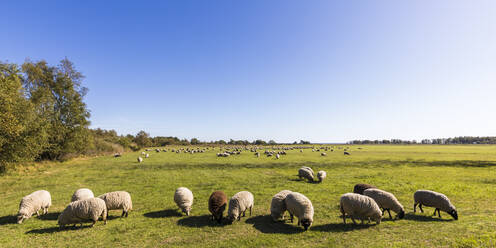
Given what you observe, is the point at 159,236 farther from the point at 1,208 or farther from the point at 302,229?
the point at 1,208

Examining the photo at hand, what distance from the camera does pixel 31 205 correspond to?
9.86 m

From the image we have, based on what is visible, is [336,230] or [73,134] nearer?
[336,230]

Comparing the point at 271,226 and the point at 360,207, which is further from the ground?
the point at 360,207

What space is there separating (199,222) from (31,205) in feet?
30.3

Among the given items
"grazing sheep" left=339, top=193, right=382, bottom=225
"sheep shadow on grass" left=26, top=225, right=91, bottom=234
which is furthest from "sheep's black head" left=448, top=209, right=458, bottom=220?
"sheep shadow on grass" left=26, top=225, right=91, bottom=234

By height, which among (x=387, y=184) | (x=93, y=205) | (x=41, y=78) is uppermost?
(x=41, y=78)

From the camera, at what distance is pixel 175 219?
1008cm

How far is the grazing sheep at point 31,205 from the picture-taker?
9.52 meters

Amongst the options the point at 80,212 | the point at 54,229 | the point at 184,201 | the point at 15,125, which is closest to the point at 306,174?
the point at 184,201

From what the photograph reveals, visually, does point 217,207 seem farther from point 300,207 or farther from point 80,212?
point 80,212

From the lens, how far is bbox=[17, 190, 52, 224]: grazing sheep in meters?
9.52

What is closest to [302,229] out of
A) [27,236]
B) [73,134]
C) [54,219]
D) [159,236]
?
[159,236]

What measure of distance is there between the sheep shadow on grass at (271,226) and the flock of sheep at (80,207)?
7388 mm

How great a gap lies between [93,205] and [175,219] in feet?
13.2
